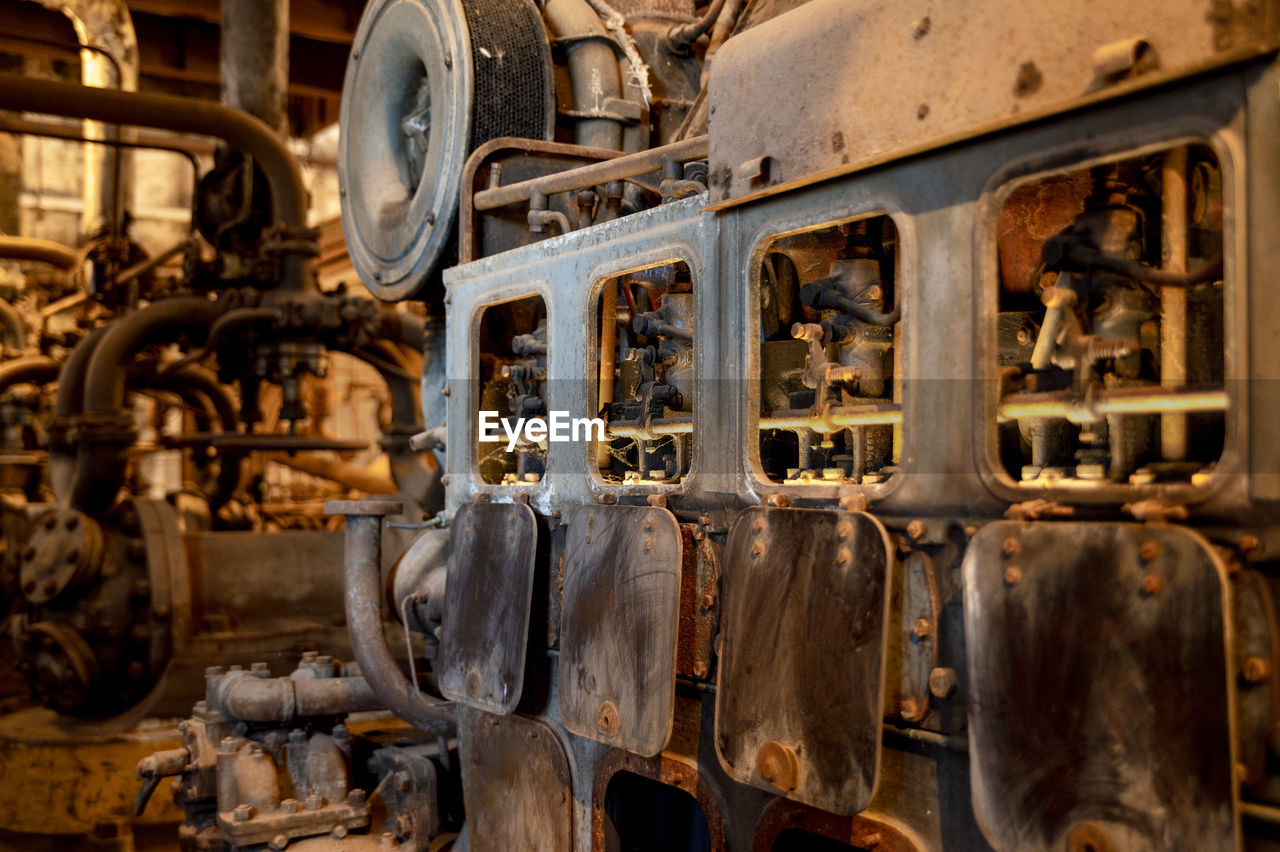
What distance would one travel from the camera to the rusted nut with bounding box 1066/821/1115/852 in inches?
57.8

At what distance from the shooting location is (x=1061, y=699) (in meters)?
1.54

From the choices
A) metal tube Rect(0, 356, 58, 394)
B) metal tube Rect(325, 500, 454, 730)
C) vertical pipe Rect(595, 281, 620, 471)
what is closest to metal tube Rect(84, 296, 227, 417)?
metal tube Rect(0, 356, 58, 394)

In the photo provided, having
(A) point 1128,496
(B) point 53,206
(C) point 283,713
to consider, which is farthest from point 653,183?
(B) point 53,206

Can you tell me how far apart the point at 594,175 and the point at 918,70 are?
1197mm

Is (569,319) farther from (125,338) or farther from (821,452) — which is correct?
(125,338)

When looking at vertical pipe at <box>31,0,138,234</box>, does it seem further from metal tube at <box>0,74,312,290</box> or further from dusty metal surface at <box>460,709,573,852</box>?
dusty metal surface at <box>460,709,573,852</box>

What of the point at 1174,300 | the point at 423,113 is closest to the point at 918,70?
the point at 1174,300

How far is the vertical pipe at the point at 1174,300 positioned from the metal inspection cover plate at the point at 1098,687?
0.84 ft

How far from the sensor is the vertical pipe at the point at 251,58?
23.0 feet

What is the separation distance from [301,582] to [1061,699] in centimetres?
489

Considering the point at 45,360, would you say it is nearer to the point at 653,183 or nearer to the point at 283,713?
the point at 283,713

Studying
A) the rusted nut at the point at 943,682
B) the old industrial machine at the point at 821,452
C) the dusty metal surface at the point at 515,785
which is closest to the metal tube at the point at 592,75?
the old industrial machine at the point at 821,452

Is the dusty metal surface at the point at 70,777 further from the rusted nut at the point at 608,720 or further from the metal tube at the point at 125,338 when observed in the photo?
the rusted nut at the point at 608,720

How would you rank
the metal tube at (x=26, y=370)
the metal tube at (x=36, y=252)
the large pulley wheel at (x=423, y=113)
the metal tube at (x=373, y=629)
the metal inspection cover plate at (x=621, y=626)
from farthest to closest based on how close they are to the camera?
the metal tube at (x=36, y=252) < the metal tube at (x=26, y=370) < the large pulley wheel at (x=423, y=113) < the metal tube at (x=373, y=629) < the metal inspection cover plate at (x=621, y=626)
